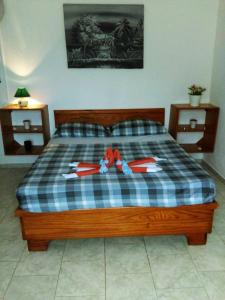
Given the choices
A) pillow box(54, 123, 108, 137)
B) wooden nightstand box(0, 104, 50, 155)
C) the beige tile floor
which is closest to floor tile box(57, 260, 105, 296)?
the beige tile floor

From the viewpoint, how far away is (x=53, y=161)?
2.51 meters

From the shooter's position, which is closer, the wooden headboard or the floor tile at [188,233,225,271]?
the floor tile at [188,233,225,271]

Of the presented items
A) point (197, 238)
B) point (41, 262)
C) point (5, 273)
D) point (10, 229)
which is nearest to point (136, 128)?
point (197, 238)

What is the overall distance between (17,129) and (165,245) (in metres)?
2.42

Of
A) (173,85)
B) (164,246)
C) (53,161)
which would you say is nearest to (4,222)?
(53,161)

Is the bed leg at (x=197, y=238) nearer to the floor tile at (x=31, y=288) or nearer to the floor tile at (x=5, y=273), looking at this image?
the floor tile at (x=31, y=288)

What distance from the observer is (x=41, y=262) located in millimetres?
1966

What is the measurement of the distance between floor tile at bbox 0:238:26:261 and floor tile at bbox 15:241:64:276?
0.18ft

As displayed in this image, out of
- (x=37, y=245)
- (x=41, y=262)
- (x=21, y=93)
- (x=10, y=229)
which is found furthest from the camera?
(x=21, y=93)

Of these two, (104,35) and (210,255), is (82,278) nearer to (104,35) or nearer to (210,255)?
(210,255)

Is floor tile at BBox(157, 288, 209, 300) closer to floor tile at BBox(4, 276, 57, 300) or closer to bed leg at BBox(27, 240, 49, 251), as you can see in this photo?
floor tile at BBox(4, 276, 57, 300)

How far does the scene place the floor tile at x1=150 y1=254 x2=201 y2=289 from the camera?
5.79 feet

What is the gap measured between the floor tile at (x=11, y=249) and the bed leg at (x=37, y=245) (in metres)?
0.09

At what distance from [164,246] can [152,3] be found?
285 centimetres
